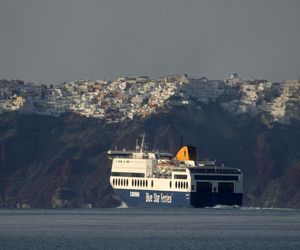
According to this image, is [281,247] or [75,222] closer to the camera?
[281,247]

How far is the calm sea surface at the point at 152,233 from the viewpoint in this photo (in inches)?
6147

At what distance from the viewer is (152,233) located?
556ft

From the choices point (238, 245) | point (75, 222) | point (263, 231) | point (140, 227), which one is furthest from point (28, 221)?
point (238, 245)

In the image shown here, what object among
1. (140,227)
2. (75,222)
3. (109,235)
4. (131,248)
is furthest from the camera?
(75,222)

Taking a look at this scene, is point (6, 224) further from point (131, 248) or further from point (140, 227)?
point (131, 248)

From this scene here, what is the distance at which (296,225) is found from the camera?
18462 centimetres

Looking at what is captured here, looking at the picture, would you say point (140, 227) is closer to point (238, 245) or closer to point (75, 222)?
point (75, 222)

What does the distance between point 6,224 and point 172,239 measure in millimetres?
30171

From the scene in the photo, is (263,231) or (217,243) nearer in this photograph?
(217,243)

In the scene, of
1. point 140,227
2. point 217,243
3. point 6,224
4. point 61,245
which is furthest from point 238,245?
point 6,224

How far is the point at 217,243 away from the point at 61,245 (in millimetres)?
12685

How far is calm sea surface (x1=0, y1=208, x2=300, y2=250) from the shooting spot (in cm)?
15612

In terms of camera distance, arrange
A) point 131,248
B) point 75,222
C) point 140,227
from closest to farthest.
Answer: point 131,248, point 140,227, point 75,222

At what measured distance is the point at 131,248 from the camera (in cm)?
15275
